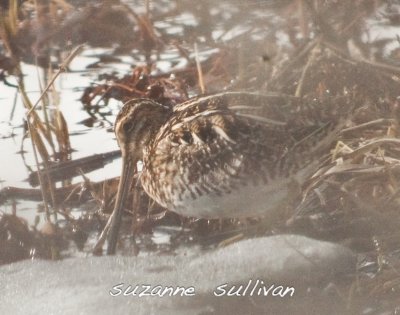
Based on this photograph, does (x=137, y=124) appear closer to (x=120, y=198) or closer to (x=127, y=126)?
(x=127, y=126)

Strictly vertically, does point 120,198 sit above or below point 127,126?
below

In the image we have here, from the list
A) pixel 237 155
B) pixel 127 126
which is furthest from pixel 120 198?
pixel 237 155

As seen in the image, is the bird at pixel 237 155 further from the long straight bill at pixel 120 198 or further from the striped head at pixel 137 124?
the striped head at pixel 137 124

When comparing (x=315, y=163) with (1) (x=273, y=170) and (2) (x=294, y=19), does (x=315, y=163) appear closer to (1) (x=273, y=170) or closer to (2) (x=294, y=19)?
(1) (x=273, y=170)

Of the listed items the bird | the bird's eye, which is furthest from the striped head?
the bird

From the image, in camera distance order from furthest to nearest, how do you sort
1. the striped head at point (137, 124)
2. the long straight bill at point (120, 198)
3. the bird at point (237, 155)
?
the striped head at point (137, 124), the long straight bill at point (120, 198), the bird at point (237, 155)

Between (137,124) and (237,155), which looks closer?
(237,155)

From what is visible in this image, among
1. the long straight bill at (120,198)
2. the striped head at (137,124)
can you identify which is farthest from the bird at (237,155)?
the striped head at (137,124)

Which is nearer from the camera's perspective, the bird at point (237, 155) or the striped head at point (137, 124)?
the bird at point (237, 155)
